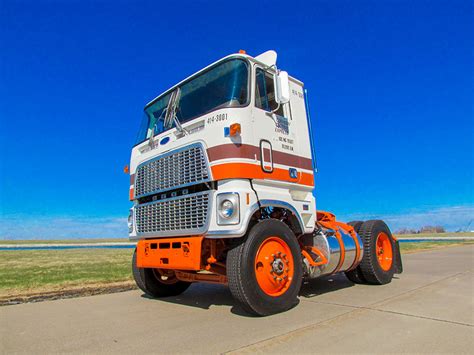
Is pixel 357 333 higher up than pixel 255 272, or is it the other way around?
pixel 255 272

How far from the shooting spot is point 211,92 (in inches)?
203

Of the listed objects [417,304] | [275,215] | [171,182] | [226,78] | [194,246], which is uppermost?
[226,78]

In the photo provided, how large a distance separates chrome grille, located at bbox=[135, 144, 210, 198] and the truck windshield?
61 cm

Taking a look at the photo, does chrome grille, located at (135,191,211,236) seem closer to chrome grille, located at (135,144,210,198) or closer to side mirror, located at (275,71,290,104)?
chrome grille, located at (135,144,210,198)

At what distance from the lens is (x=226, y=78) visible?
503 centimetres

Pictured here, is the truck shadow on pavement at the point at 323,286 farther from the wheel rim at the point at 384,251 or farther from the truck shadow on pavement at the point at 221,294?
the wheel rim at the point at 384,251

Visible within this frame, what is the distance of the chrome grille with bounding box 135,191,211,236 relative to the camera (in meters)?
4.46

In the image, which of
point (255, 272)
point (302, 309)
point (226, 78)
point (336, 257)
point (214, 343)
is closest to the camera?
point (214, 343)

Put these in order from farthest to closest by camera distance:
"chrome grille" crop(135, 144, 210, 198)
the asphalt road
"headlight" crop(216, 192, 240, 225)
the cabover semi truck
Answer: "chrome grille" crop(135, 144, 210, 198) < the cabover semi truck < "headlight" crop(216, 192, 240, 225) < the asphalt road

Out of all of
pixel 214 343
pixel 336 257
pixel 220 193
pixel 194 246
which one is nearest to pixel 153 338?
pixel 214 343

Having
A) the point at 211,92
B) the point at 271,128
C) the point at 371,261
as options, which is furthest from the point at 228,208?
the point at 371,261

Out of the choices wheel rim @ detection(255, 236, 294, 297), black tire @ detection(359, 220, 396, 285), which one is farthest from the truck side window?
black tire @ detection(359, 220, 396, 285)

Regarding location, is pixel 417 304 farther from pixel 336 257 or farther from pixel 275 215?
pixel 275 215

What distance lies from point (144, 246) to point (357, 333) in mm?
3169
